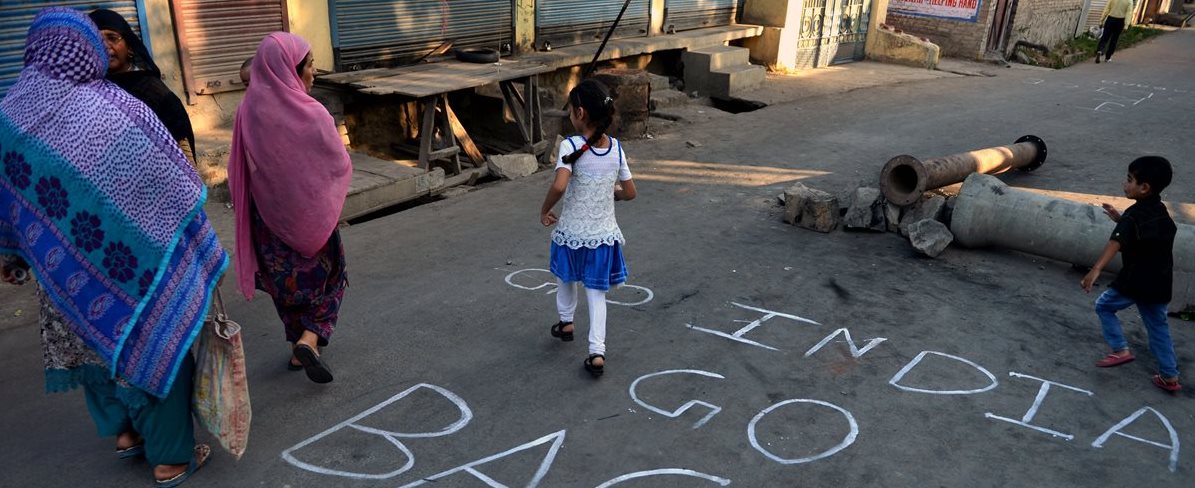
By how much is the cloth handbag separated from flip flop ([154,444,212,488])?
266 mm

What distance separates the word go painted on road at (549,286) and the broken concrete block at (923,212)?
259 cm

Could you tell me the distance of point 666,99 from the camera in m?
12.0

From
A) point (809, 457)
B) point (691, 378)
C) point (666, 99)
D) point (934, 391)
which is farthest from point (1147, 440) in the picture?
point (666, 99)

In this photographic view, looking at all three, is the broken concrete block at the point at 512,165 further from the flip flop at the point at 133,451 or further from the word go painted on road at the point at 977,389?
the flip flop at the point at 133,451

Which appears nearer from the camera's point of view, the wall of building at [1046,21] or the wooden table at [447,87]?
the wooden table at [447,87]

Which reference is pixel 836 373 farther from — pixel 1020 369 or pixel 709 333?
pixel 1020 369

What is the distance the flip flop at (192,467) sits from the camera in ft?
10.5

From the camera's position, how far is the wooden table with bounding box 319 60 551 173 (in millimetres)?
8016

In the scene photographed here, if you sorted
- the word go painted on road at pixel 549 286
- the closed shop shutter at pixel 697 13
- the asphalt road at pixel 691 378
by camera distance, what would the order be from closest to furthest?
1. the asphalt road at pixel 691 378
2. the word go painted on road at pixel 549 286
3. the closed shop shutter at pixel 697 13

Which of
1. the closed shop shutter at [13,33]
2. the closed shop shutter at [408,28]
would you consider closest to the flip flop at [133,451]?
the closed shop shutter at [13,33]

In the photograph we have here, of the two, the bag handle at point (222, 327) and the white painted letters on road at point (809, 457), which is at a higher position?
the bag handle at point (222, 327)

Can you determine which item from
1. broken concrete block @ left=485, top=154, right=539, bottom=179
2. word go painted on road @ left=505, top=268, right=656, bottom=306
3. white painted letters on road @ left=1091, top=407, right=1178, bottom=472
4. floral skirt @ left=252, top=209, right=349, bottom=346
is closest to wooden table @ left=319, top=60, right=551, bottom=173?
broken concrete block @ left=485, top=154, right=539, bottom=179

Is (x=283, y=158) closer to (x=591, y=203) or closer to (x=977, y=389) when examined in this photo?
(x=591, y=203)

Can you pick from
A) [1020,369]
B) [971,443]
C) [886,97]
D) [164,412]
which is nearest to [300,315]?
[164,412]
